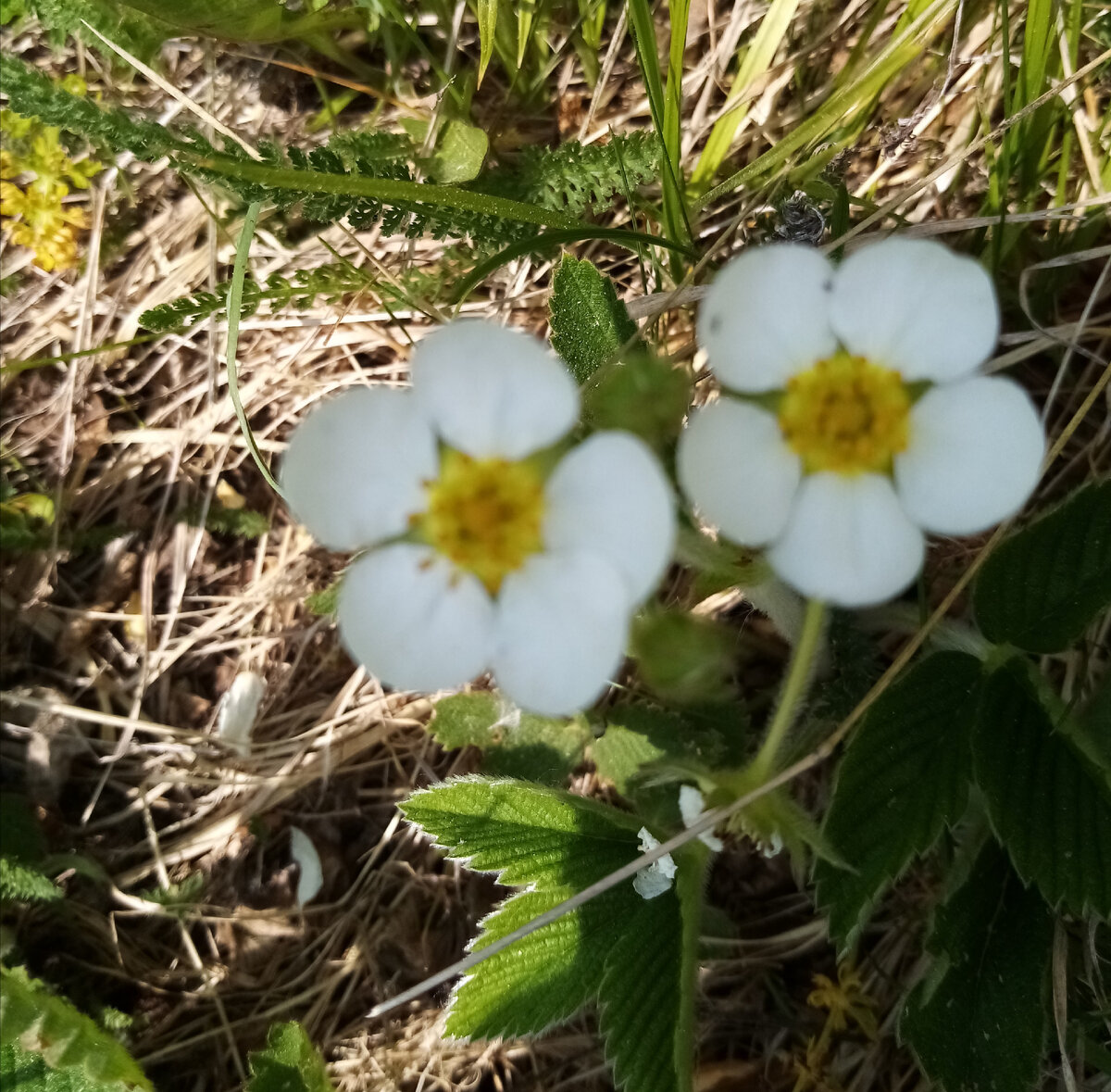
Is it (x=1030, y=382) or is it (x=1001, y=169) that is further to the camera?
(x=1030, y=382)

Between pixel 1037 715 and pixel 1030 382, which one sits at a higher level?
pixel 1030 382

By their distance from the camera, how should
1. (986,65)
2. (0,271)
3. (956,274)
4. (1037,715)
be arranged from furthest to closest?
1. (0,271)
2. (986,65)
3. (1037,715)
4. (956,274)

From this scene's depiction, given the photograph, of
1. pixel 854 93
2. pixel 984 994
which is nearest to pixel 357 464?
pixel 854 93

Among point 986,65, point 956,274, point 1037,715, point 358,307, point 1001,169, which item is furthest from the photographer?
point 358,307

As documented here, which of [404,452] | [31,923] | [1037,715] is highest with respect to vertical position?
[404,452]

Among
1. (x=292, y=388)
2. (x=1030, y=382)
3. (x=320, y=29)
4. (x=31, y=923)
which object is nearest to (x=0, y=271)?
(x=292, y=388)

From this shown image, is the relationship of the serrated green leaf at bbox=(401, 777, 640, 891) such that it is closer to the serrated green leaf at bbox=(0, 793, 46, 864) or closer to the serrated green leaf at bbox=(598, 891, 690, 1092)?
the serrated green leaf at bbox=(598, 891, 690, 1092)

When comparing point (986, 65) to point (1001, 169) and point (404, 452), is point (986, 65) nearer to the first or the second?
point (1001, 169)

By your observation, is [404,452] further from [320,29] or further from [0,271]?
[0,271]

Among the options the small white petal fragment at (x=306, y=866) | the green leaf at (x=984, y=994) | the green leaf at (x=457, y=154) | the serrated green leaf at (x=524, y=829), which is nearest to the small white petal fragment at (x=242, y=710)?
the small white petal fragment at (x=306, y=866)

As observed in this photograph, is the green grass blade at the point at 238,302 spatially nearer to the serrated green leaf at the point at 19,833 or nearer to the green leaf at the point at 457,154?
the green leaf at the point at 457,154
